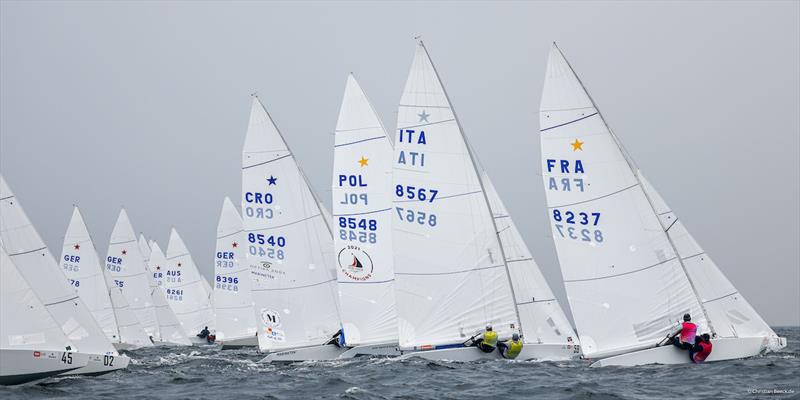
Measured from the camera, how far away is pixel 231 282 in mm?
48375

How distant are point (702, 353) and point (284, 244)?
15.3 m

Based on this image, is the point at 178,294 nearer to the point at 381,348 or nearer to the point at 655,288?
the point at 381,348

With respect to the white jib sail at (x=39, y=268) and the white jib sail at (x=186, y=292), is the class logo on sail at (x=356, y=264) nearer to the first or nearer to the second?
the white jib sail at (x=39, y=268)

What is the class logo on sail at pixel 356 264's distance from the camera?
31469mm

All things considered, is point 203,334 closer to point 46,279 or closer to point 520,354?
point 46,279

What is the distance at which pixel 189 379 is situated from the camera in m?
25.3

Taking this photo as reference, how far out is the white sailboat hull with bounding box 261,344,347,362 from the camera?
101 feet

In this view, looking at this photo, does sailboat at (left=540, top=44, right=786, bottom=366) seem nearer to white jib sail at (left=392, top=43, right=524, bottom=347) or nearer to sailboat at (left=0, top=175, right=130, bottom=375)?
white jib sail at (left=392, top=43, right=524, bottom=347)

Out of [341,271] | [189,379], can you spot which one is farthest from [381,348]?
[189,379]

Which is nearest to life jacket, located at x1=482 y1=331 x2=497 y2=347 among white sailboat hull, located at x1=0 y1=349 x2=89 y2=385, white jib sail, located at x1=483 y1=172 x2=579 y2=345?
white jib sail, located at x1=483 y1=172 x2=579 y2=345

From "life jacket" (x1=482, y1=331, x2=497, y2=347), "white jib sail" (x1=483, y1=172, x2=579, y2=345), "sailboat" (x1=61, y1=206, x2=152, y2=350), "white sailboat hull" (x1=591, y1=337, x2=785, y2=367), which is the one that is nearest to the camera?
"white sailboat hull" (x1=591, y1=337, x2=785, y2=367)

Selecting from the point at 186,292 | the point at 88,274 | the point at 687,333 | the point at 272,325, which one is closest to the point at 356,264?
the point at 272,325

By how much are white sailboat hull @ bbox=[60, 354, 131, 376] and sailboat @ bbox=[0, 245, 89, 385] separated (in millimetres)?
A: 653

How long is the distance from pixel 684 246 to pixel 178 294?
42.7 m
